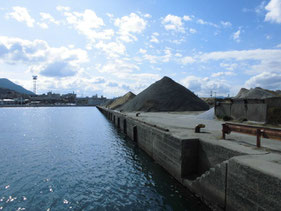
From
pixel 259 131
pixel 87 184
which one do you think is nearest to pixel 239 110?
pixel 259 131

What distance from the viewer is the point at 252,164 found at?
5.53 meters

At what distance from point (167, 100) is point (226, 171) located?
50.3 m

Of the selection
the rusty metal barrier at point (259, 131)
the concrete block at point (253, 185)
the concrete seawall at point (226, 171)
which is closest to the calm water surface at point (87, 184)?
the concrete seawall at point (226, 171)

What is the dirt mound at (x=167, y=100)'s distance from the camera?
53281 millimetres

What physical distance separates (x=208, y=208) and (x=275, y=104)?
13.5 m

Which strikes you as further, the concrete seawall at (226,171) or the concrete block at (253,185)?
the concrete seawall at (226,171)

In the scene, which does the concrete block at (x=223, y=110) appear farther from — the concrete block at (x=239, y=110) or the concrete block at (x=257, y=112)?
the concrete block at (x=257, y=112)

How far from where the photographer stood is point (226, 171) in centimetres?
641

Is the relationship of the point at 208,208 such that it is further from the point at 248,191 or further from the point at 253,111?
the point at 253,111

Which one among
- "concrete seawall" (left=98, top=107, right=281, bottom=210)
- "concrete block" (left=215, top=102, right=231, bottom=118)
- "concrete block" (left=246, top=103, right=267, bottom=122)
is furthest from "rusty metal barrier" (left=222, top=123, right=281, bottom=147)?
"concrete block" (left=215, top=102, right=231, bottom=118)

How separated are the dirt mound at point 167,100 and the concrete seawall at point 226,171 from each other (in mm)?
41675

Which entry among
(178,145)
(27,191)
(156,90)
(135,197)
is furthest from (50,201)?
(156,90)

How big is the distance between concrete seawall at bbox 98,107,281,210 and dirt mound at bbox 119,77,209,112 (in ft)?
137

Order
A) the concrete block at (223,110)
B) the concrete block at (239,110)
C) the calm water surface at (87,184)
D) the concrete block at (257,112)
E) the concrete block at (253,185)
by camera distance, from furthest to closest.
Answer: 1. the concrete block at (223,110)
2. the concrete block at (239,110)
3. the concrete block at (257,112)
4. the calm water surface at (87,184)
5. the concrete block at (253,185)
